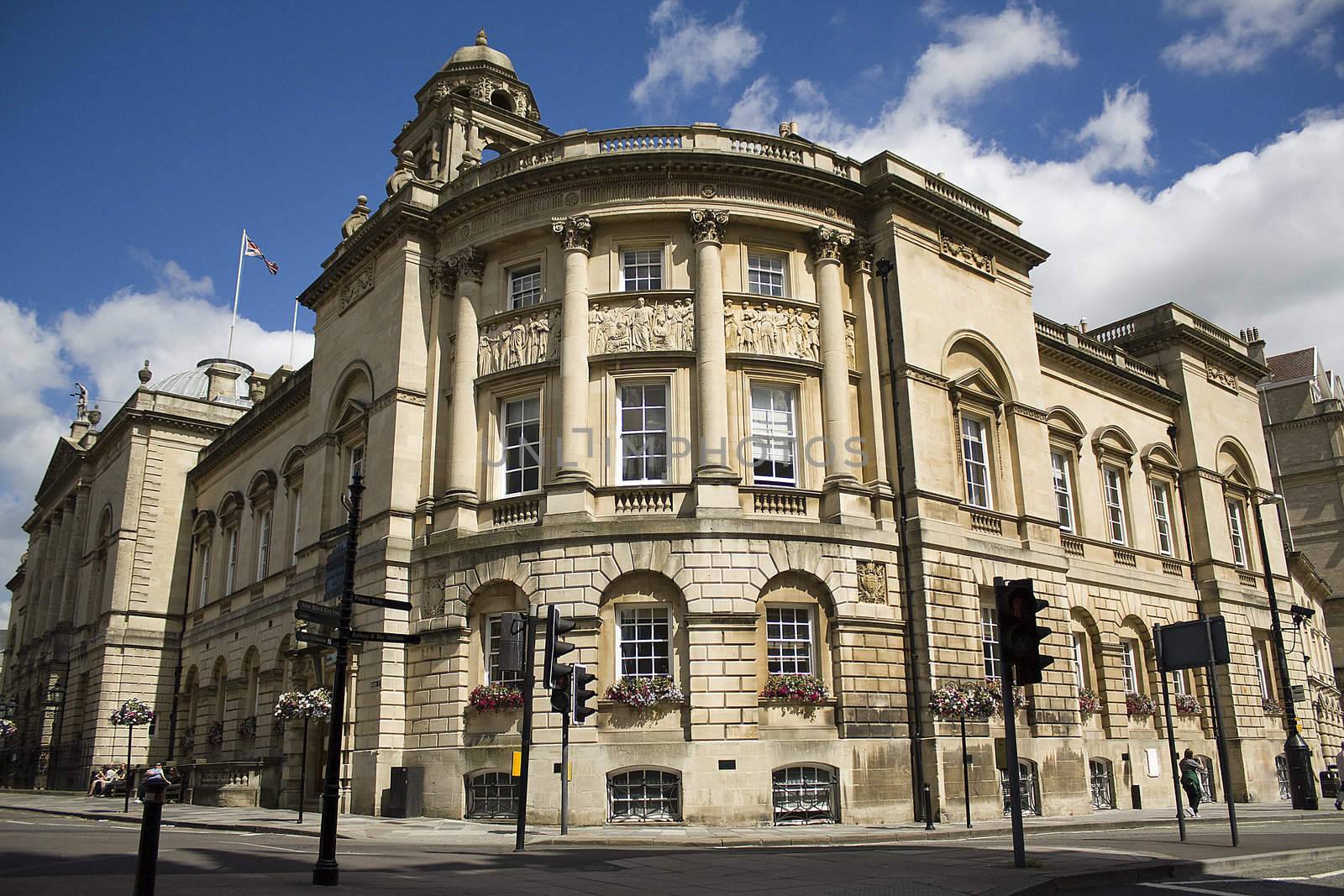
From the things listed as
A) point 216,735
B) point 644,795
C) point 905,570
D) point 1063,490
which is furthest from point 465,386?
point 216,735

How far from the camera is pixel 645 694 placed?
24062 millimetres

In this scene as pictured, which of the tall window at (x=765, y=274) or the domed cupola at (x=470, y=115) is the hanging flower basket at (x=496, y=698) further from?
the domed cupola at (x=470, y=115)

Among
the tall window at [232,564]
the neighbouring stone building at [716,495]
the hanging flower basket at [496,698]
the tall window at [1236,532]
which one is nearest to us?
the neighbouring stone building at [716,495]

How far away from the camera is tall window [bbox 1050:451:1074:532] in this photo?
3450 cm

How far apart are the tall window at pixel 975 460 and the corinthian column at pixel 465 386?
13.4 m

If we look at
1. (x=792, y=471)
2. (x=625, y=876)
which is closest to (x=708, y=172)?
(x=792, y=471)

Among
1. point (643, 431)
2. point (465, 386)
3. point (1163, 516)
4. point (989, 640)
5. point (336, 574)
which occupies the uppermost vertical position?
point (465, 386)

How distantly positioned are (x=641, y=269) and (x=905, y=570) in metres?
10.3

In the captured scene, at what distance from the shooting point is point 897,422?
92.0ft

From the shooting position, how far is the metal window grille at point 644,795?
2347 cm

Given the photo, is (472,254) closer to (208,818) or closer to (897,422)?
(897,422)

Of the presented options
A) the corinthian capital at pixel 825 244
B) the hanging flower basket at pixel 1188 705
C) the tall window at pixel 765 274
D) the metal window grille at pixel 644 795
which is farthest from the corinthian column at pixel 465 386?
the hanging flower basket at pixel 1188 705

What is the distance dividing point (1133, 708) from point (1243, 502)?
541 inches

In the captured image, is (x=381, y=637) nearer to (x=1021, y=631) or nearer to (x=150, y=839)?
(x=150, y=839)
